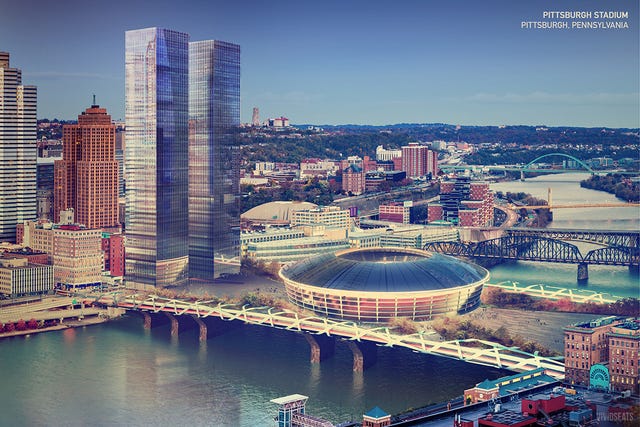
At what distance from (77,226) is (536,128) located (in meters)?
8.99

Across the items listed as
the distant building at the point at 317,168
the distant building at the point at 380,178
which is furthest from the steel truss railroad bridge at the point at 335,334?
the distant building at the point at 317,168

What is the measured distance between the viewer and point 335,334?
13688mm

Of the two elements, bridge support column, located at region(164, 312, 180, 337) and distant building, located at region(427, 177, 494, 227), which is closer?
bridge support column, located at region(164, 312, 180, 337)

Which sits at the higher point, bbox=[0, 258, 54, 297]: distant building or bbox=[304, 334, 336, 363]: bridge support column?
bbox=[0, 258, 54, 297]: distant building

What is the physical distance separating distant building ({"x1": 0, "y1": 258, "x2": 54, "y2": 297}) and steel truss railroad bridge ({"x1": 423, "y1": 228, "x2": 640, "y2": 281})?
235 inches

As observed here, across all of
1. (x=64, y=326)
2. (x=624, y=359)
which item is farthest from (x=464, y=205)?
(x=624, y=359)

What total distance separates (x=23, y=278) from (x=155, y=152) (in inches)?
94.7

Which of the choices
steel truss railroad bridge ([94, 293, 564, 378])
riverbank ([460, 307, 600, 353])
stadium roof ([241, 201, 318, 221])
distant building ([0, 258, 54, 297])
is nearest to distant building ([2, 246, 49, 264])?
distant building ([0, 258, 54, 297])

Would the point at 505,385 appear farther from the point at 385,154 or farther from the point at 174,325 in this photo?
the point at 385,154

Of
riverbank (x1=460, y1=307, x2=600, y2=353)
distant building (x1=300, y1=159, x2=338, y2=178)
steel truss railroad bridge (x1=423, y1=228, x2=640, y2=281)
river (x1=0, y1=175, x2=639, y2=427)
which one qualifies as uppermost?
distant building (x1=300, y1=159, x2=338, y2=178)

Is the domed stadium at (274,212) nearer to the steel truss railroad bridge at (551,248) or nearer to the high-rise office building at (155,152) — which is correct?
the steel truss railroad bridge at (551,248)

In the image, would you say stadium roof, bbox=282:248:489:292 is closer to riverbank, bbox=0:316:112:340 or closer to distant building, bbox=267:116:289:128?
riverbank, bbox=0:316:112:340

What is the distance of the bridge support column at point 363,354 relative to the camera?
13.2m

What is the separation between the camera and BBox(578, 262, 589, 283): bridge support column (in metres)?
17.8
